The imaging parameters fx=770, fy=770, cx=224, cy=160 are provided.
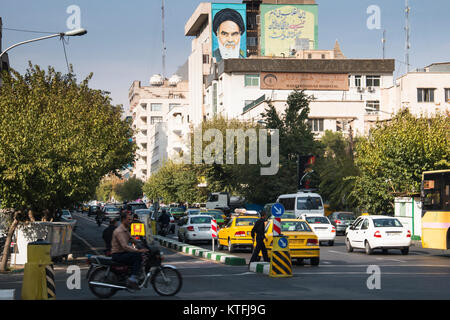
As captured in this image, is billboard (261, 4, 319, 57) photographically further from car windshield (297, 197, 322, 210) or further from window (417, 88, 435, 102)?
car windshield (297, 197, 322, 210)

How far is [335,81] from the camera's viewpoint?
312 feet

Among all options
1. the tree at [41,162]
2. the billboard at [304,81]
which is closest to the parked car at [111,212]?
the billboard at [304,81]

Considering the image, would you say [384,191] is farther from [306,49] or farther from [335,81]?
[306,49]

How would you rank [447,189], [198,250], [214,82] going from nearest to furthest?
[447,189], [198,250], [214,82]

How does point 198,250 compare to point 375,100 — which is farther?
point 375,100

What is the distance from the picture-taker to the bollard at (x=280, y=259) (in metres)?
20.3

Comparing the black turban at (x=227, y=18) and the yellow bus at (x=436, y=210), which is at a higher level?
the black turban at (x=227, y=18)

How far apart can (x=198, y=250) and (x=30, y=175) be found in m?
8.04

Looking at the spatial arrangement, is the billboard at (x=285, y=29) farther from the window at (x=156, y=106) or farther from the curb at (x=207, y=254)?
the curb at (x=207, y=254)

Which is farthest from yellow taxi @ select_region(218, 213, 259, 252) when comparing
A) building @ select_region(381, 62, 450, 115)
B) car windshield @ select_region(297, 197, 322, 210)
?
building @ select_region(381, 62, 450, 115)

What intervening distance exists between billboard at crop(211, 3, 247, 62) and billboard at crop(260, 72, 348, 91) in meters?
21.6

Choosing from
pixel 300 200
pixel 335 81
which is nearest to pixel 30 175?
pixel 300 200

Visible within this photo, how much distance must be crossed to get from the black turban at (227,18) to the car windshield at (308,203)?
71948 millimetres

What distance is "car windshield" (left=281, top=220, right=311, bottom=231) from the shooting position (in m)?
26.0
